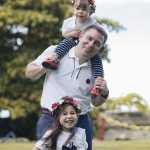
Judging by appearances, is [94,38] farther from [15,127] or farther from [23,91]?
[15,127]

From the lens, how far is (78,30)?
3.98m

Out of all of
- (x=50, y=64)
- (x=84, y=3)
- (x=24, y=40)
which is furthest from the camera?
(x=24, y=40)

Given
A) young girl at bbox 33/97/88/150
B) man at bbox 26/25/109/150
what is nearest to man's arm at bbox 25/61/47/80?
man at bbox 26/25/109/150

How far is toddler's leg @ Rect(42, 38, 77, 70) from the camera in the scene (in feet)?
11.9

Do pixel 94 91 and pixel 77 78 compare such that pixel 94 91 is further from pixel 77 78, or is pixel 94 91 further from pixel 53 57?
pixel 53 57

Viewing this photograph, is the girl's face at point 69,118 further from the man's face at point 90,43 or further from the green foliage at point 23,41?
the green foliage at point 23,41

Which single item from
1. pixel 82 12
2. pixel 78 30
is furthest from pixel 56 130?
pixel 82 12

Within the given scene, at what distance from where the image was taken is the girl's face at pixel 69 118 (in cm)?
370

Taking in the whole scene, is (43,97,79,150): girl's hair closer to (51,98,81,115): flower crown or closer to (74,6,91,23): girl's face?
(51,98,81,115): flower crown

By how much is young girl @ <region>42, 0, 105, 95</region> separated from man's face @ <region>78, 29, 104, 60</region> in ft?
0.44

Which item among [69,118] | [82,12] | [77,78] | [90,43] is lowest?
[69,118]

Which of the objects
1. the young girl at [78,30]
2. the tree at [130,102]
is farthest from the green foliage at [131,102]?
the young girl at [78,30]

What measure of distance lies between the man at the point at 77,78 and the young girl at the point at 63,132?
0.29ft

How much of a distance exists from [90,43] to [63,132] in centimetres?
71
